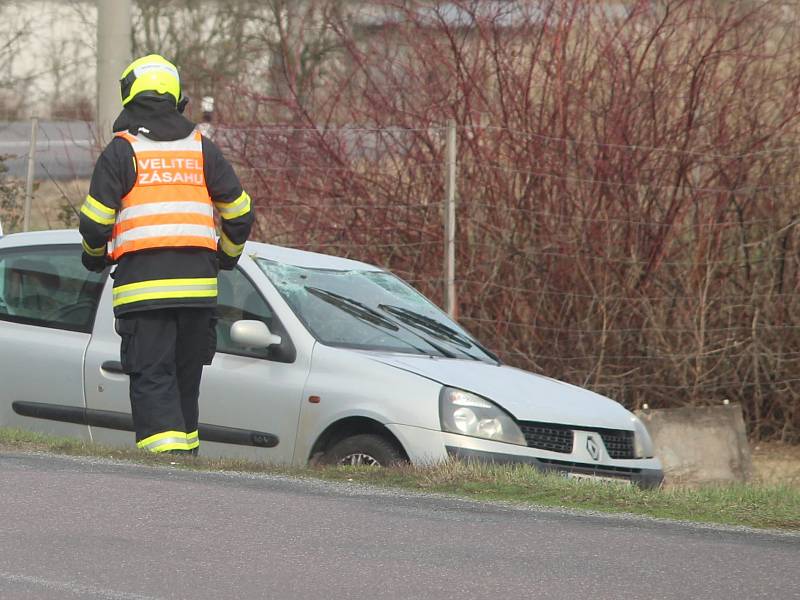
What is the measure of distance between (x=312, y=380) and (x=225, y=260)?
29.6 inches

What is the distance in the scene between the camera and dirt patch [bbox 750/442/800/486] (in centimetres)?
1099

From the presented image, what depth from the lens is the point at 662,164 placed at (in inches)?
459

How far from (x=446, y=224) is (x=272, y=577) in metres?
6.71

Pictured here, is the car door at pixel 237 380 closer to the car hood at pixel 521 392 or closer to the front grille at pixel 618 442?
the car hood at pixel 521 392

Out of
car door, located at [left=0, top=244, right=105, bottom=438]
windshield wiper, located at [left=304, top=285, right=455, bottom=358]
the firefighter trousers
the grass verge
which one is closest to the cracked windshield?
windshield wiper, located at [left=304, top=285, right=455, bottom=358]

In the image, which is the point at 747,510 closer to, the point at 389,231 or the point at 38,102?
the point at 389,231

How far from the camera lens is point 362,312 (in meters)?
8.44

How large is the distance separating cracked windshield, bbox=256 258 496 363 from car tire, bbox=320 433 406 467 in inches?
23.4

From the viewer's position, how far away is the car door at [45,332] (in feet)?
27.5

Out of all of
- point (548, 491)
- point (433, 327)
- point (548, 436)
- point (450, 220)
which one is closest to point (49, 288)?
point (433, 327)

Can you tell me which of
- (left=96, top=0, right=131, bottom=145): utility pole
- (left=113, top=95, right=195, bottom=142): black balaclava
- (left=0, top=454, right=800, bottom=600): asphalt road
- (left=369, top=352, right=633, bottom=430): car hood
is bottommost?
(left=0, top=454, right=800, bottom=600): asphalt road

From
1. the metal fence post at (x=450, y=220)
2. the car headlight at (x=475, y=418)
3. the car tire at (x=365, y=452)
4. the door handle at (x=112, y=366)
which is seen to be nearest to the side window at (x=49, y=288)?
the door handle at (x=112, y=366)

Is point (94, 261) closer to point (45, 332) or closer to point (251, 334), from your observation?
point (251, 334)

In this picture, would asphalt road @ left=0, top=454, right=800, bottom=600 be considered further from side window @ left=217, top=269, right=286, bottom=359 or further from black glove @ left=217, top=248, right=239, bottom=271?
side window @ left=217, top=269, right=286, bottom=359
